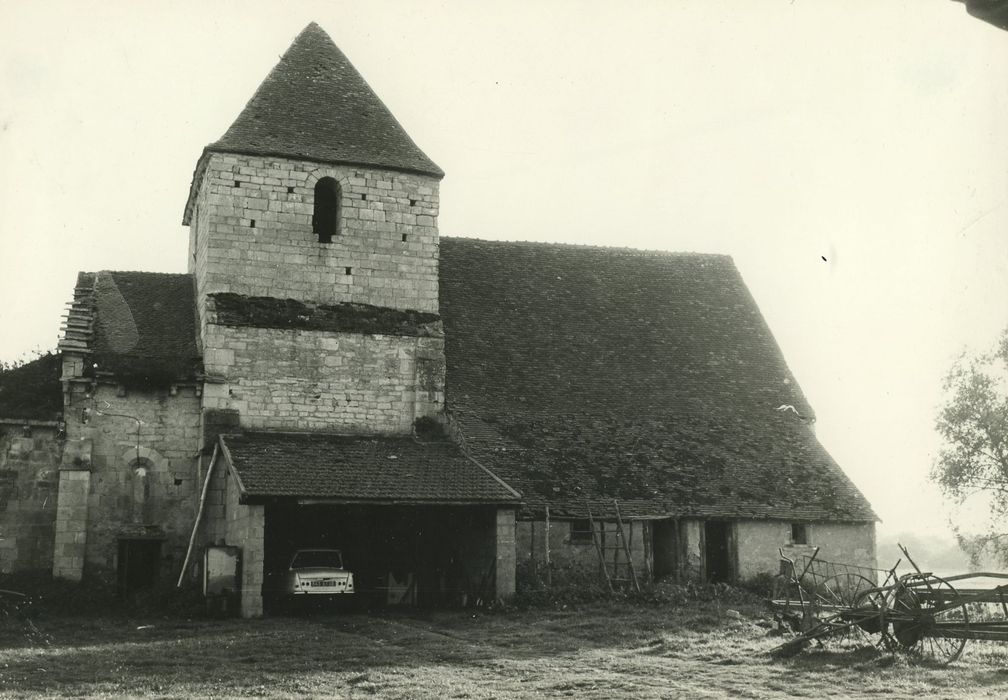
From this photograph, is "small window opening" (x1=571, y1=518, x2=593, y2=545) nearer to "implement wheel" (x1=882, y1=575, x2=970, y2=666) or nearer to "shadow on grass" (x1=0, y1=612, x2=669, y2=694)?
"shadow on grass" (x1=0, y1=612, x2=669, y2=694)

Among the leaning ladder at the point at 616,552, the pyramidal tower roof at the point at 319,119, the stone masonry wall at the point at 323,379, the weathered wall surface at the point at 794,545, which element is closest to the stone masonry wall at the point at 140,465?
the stone masonry wall at the point at 323,379

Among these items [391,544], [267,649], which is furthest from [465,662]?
[391,544]

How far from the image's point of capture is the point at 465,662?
13.2m

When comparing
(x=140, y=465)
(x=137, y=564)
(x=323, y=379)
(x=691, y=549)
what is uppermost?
(x=323, y=379)

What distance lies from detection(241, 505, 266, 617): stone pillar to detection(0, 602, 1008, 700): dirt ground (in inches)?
21.6

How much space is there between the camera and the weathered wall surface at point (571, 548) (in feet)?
70.1

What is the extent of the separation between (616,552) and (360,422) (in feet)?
20.4

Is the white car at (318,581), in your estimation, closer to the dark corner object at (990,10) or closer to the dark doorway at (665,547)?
the dark doorway at (665,547)

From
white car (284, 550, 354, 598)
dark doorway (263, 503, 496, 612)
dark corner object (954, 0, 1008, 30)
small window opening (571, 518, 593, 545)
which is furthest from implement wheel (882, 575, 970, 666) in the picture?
dark corner object (954, 0, 1008, 30)

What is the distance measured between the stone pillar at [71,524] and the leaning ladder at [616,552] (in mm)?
10282

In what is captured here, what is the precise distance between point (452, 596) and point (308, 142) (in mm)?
10594

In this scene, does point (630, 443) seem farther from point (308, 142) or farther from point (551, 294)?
point (308, 142)

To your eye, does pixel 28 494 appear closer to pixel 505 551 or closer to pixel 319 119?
pixel 505 551

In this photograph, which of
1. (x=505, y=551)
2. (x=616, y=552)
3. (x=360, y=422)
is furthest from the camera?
(x=360, y=422)
